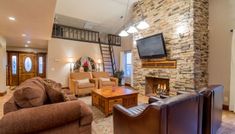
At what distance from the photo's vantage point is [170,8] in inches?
183

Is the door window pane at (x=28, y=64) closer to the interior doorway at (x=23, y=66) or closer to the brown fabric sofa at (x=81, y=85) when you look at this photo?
the interior doorway at (x=23, y=66)

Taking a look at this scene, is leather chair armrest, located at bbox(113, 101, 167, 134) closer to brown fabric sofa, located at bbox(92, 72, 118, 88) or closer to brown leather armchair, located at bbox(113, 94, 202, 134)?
brown leather armchair, located at bbox(113, 94, 202, 134)

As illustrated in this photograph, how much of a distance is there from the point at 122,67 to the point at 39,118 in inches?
284

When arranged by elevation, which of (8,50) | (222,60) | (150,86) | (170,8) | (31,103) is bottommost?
(150,86)

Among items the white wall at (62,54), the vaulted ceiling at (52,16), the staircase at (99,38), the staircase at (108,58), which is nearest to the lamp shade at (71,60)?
the white wall at (62,54)

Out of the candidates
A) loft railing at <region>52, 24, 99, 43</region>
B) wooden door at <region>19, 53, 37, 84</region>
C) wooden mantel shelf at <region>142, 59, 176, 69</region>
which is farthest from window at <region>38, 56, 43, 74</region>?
wooden mantel shelf at <region>142, 59, 176, 69</region>

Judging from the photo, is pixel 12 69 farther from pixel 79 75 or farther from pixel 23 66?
pixel 79 75

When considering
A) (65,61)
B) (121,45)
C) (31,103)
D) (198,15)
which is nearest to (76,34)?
(65,61)

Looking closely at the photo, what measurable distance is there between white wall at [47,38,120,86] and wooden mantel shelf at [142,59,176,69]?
11.3ft

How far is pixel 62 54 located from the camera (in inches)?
274

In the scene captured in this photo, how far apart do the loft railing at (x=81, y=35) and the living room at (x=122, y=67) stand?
5 cm

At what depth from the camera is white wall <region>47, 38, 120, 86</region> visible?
21.9 ft

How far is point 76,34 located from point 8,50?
4.04 m

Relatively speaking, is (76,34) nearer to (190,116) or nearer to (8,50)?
(8,50)
